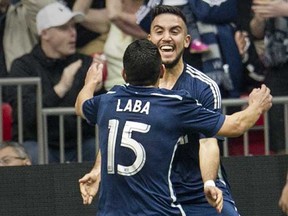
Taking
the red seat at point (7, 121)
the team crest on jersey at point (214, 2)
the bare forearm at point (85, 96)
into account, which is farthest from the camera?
the team crest on jersey at point (214, 2)

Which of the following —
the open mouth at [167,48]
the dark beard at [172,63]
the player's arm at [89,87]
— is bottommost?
the player's arm at [89,87]

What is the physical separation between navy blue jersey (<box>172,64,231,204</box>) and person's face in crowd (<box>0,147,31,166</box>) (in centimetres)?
241

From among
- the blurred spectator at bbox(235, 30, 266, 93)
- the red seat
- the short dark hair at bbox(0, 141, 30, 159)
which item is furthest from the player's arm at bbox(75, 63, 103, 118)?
the blurred spectator at bbox(235, 30, 266, 93)

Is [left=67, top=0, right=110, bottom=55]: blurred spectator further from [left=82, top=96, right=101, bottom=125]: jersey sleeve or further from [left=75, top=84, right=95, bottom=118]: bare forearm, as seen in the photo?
[left=82, top=96, right=101, bottom=125]: jersey sleeve

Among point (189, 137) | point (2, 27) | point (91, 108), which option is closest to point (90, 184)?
point (91, 108)

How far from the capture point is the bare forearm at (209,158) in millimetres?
7315

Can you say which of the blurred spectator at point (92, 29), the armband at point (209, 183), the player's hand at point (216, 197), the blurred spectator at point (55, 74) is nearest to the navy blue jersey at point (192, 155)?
the armband at point (209, 183)

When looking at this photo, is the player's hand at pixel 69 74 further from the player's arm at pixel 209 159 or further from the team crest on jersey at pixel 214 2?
the player's arm at pixel 209 159

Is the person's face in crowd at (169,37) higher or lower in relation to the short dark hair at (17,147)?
higher

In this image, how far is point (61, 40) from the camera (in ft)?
34.2

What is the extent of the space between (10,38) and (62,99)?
782mm

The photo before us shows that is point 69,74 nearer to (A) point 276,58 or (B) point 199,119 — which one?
(A) point 276,58

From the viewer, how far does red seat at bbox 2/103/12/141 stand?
1002 cm

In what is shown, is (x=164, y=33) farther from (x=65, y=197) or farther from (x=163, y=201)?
(x=65, y=197)
